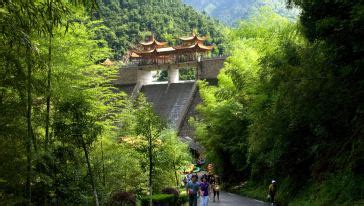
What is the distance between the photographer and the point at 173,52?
43.4m

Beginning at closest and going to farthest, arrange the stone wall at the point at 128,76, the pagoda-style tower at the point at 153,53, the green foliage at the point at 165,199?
the green foliage at the point at 165,199
the pagoda-style tower at the point at 153,53
the stone wall at the point at 128,76

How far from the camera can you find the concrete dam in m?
37.2

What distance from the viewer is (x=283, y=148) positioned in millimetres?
13242

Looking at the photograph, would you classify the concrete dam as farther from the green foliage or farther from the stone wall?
the green foliage

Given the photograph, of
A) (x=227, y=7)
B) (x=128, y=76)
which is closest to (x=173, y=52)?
(x=128, y=76)

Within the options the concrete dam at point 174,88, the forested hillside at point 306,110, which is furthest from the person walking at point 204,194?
the concrete dam at point 174,88

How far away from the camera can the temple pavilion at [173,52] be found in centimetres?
4259

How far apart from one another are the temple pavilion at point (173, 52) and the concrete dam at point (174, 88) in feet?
2.44

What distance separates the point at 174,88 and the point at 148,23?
28303 mm

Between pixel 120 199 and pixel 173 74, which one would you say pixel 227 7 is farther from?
pixel 120 199

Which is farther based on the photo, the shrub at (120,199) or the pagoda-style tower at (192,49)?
the pagoda-style tower at (192,49)

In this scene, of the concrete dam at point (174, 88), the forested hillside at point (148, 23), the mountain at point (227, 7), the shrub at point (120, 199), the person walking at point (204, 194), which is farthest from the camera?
the mountain at point (227, 7)

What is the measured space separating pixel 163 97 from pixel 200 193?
30.8 metres

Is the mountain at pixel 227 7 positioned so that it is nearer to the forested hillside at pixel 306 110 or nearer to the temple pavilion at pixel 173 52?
the temple pavilion at pixel 173 52
